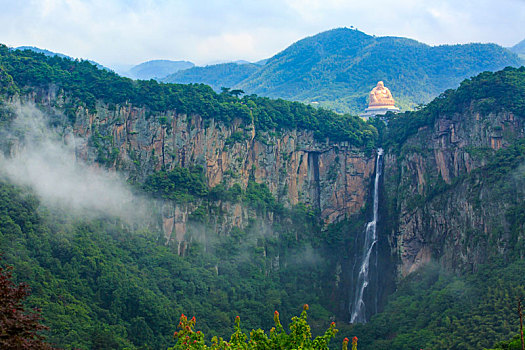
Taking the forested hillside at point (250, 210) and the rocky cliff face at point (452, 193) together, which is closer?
the forested hillside at point (250, 210)

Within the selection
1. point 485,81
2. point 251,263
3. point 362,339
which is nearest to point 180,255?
point 251,263

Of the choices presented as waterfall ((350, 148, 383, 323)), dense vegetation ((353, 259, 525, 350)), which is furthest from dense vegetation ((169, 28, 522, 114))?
dense vegetation ((353, 259, 525, 350))

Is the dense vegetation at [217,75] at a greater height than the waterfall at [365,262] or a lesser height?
greater

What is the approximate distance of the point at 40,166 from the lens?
152 ft

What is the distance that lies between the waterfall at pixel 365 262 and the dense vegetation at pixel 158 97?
3.84m

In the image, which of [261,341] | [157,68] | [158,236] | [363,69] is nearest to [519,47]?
[363,69]

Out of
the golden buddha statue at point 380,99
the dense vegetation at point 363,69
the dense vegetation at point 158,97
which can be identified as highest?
the dense vegetation at point 363,69

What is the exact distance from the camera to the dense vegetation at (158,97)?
50.3 metres

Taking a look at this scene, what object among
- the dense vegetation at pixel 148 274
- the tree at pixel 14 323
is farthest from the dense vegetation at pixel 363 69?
the tree at pixel 14 323

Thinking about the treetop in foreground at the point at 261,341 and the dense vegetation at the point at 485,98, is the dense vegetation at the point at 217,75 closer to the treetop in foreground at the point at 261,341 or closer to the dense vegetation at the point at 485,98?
the dense vegetation at the point at 485,98

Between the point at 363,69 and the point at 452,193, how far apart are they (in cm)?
5401

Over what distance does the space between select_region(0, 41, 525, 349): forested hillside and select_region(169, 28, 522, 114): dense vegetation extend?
2798 centimetres

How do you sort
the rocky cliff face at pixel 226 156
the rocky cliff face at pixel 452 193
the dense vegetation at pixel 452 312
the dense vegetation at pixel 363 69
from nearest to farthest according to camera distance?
A: the dense vegetation at pixel 452 312, the rocky cliff face at pixel 452 193, the rocky cliff face at pixel 226 156, the dense vegetation at pixel 363 69

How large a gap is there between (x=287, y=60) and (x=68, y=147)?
67.7 meters
